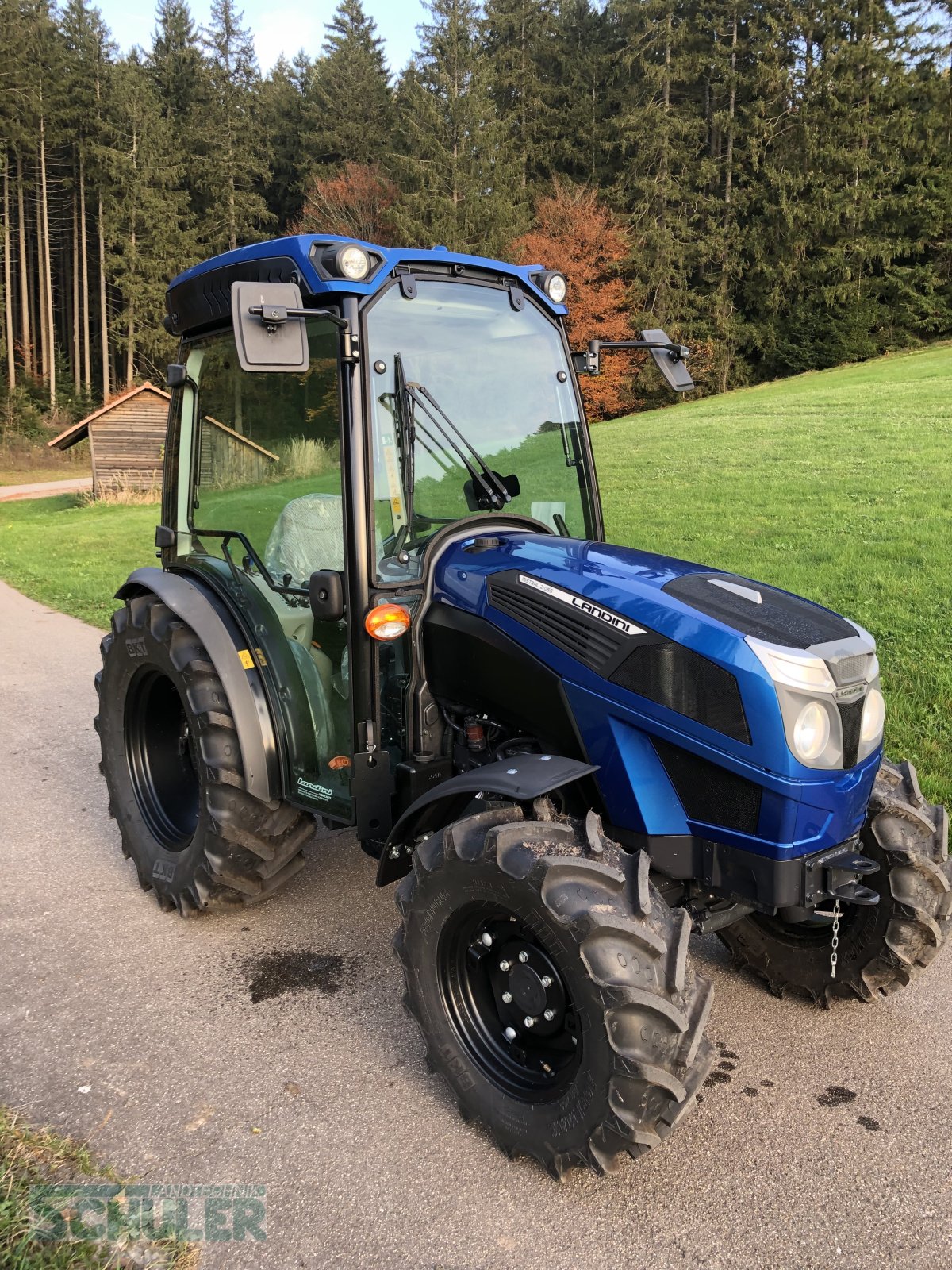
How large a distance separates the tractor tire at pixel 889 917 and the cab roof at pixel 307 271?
205 cm

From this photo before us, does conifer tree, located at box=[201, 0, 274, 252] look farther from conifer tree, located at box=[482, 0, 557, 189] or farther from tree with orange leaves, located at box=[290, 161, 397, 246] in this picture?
conifer tree, located at box=[482, 0, 557, 189]

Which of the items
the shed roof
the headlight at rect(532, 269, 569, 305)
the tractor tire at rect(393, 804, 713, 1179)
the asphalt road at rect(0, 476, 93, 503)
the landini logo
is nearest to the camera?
the tractor tire at rect(393, 804, 713, 1179)

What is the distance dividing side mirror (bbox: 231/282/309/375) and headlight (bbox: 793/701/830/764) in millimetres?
1703

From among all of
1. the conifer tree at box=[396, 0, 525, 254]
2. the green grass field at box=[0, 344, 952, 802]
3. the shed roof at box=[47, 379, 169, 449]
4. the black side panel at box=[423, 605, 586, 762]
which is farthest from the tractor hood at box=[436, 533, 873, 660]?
the conifer tree at box=[396, 0, 525, 254]

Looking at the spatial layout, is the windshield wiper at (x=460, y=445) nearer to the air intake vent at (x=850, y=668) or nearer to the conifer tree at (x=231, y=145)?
the air intake vent at (x=850, y=668)

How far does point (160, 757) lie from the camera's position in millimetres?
4277

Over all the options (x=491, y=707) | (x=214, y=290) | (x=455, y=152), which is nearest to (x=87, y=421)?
(x=455, y=152)

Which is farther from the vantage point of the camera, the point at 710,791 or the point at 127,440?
the point at 127,440

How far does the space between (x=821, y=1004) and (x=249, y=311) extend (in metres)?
2.85

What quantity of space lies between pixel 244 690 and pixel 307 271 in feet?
4.86

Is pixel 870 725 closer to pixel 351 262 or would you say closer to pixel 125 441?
pixel 351 262

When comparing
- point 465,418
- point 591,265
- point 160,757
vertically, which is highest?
point 591,265

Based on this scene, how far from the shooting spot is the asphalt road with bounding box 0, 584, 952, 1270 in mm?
2234

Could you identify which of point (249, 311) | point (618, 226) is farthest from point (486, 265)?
point (618, 226)
